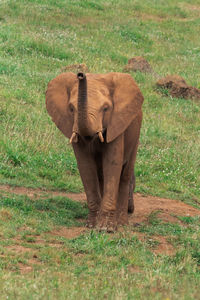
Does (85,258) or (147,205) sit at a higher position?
(85,258)

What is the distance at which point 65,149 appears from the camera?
1445cm

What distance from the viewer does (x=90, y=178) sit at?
9.91 m

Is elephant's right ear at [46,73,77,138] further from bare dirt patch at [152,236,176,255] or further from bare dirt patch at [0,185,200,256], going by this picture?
bare dirt patch at [152,236,176,255]

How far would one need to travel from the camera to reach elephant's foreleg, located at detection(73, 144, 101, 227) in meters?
9.80

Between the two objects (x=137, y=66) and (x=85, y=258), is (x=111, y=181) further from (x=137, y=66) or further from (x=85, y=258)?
(x=137, y=66)

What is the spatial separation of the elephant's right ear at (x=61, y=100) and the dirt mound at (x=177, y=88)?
9.70 m

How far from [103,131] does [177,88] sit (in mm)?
10315

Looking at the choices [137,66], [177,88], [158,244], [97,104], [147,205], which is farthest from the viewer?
[137,66]

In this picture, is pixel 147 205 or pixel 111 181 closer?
pixel 111 181

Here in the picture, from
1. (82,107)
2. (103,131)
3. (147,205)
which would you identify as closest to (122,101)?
(103,131)

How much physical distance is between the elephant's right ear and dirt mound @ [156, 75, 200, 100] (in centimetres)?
970

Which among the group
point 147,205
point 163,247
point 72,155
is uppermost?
point 163,247

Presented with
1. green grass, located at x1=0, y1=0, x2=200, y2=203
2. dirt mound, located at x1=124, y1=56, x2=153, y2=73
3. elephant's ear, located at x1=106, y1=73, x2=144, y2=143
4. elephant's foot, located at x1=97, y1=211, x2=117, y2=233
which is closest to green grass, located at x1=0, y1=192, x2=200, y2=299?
elephant's foot, located at x1=97, y1=211, x2=117, y2=233

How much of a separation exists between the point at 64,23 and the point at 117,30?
192cm
